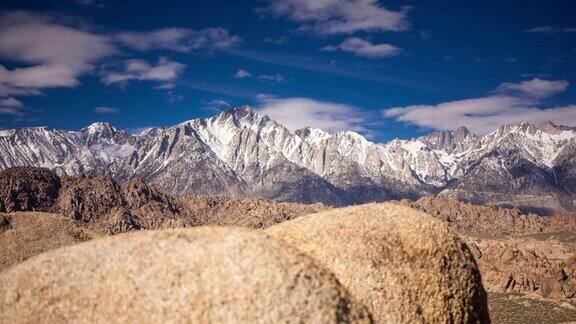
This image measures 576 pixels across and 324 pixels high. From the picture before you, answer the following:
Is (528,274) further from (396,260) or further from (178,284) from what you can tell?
(178,284)

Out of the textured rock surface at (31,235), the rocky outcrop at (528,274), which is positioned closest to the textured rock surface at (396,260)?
the textured rock surface at (31,235)

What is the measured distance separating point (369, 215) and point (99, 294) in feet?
23.4

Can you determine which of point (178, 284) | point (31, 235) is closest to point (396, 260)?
point (178, 284)

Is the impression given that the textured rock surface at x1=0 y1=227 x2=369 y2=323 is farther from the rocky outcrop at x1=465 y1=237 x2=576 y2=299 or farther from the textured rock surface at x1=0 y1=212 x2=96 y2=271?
the rocky outcrop at x1=465 y1=237 x2=576 y2=299

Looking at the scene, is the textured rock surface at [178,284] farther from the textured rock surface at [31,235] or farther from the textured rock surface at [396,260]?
the textured rock surface at [31,235]

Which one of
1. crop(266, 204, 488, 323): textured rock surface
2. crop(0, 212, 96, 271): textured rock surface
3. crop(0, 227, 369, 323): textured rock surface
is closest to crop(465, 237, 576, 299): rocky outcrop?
crop(0, 212, 96, 271): textured rock surface

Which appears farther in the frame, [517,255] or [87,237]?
[517,255]

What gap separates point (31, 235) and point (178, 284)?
82.5 feet

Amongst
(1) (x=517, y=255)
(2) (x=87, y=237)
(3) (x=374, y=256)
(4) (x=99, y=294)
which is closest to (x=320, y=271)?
(3) (x=374, y=256)

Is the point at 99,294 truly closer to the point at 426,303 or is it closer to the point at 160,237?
the point at 160,237

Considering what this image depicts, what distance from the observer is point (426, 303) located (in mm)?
12586

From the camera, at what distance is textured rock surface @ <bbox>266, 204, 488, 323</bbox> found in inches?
472

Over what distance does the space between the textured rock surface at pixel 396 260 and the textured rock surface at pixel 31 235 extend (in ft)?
73.7

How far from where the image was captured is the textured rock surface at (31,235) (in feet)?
96.7
